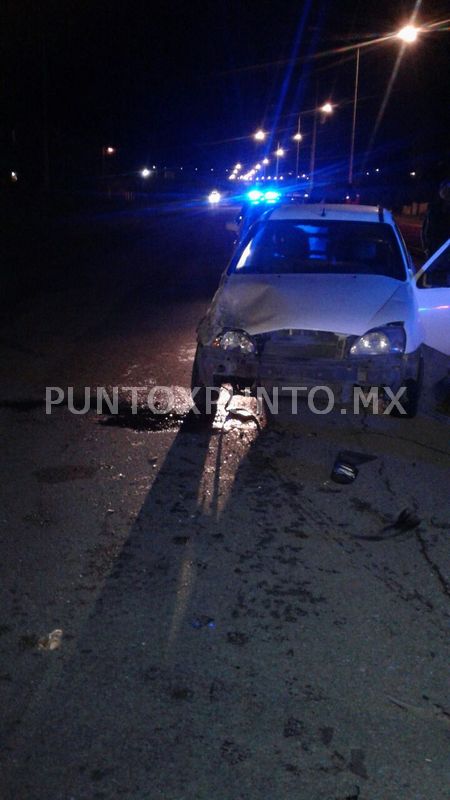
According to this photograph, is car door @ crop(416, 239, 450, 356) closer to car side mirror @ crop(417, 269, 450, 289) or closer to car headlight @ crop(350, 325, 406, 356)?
car side mirror @ crop(417, 269, 450, 289)

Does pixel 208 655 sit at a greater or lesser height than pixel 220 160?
lesser

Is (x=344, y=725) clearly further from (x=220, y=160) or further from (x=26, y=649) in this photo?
(x=220, y=160)

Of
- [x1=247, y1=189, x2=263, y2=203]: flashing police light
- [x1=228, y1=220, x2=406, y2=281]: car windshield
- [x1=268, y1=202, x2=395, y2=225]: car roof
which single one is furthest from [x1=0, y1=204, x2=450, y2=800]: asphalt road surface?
[x1=247, y1=189, x2=263, y2=203]: flashing police light

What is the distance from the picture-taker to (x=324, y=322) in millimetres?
6441

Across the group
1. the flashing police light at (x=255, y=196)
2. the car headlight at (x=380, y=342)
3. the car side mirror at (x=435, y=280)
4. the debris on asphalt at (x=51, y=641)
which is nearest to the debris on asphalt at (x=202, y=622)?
the debris on asphalt at (x=51, y=641)

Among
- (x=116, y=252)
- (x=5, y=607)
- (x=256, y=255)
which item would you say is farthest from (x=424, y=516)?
(x=116, y=252)

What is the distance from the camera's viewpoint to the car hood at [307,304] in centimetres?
646

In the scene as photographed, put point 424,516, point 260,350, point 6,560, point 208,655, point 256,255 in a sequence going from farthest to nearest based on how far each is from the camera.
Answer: point 256,255, point 260,350, point 424,516, point 6,560, point 208,655

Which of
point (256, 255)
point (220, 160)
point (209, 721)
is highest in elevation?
point (220, 160)

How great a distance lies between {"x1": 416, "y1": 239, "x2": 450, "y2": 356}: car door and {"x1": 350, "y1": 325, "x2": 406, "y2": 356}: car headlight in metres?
1.06

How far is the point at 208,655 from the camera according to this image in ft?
11.8

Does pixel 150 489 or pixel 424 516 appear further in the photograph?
pixel 150 489

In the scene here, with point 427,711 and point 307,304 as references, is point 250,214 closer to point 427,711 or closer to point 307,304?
point 307,304

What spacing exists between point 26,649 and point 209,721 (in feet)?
3.11
